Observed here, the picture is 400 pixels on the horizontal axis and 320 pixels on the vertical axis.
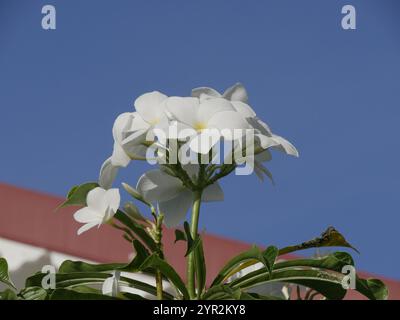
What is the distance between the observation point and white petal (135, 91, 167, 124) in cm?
142

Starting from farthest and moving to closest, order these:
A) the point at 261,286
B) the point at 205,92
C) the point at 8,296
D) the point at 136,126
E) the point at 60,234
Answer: the point at 60,234 → the point at 261,286 → the point at 205,92 → the point at 136,126 → the point at 8,296

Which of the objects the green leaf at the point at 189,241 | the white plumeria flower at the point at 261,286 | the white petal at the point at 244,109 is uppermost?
the white petal at the point at 244,109

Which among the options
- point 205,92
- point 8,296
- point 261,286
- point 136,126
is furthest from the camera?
point 261,286

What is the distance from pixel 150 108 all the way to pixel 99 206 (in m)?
0.25

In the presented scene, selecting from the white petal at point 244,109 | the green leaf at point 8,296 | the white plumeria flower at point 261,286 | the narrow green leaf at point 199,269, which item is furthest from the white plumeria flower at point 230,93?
the green leaf at point 8,296

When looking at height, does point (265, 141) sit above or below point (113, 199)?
above

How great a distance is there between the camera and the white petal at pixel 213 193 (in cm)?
160

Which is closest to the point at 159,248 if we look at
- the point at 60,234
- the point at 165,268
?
the point at 165,268

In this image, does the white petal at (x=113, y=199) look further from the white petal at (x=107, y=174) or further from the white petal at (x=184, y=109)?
the white petal at (x=184, y=109)

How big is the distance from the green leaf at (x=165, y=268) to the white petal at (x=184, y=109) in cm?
26

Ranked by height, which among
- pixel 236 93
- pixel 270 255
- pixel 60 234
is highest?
pixel 236 93

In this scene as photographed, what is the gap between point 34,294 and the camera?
4.41 feet

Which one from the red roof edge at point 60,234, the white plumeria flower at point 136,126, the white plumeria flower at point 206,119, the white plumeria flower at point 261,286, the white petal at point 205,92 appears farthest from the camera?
the red roof edge at point 60,234

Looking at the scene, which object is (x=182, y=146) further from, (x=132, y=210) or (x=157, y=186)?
(x=132, y=210)
